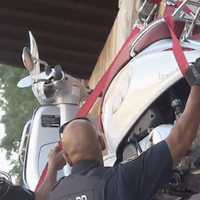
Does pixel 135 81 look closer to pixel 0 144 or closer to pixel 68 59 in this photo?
pixel 68 59

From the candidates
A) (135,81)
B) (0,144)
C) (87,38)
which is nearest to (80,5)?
(87,38)

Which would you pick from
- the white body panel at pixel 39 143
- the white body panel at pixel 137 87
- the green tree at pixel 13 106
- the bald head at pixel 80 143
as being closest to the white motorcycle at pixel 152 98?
the white body panel at pixel 137 87

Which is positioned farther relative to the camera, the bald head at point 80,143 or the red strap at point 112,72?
the red strap at point 112,72

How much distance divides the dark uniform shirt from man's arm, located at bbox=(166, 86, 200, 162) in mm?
23

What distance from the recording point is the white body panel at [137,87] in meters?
2.45

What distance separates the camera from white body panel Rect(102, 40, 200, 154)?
245 centimetres

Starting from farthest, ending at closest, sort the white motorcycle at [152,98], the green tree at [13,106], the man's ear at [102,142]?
1. the green tree at [13,106]
2. the man's ear at [102,142]
3. the white motorcycle at [152,98]

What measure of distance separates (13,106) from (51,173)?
8.31 m

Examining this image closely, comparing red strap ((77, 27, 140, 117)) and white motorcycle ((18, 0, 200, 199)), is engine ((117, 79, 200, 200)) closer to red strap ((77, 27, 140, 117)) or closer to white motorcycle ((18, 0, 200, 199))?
white motorcycle ((18, 0, 200, 199))

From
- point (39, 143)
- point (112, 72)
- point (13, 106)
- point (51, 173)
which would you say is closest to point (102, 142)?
point (112, 72)

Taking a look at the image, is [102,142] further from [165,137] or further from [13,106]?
[13,106]

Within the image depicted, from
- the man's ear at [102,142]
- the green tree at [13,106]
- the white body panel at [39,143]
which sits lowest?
the green tree at [13,106]

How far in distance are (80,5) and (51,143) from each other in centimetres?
421

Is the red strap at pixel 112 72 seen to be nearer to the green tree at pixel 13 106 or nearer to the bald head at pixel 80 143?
the bald head at pixel 80 143
